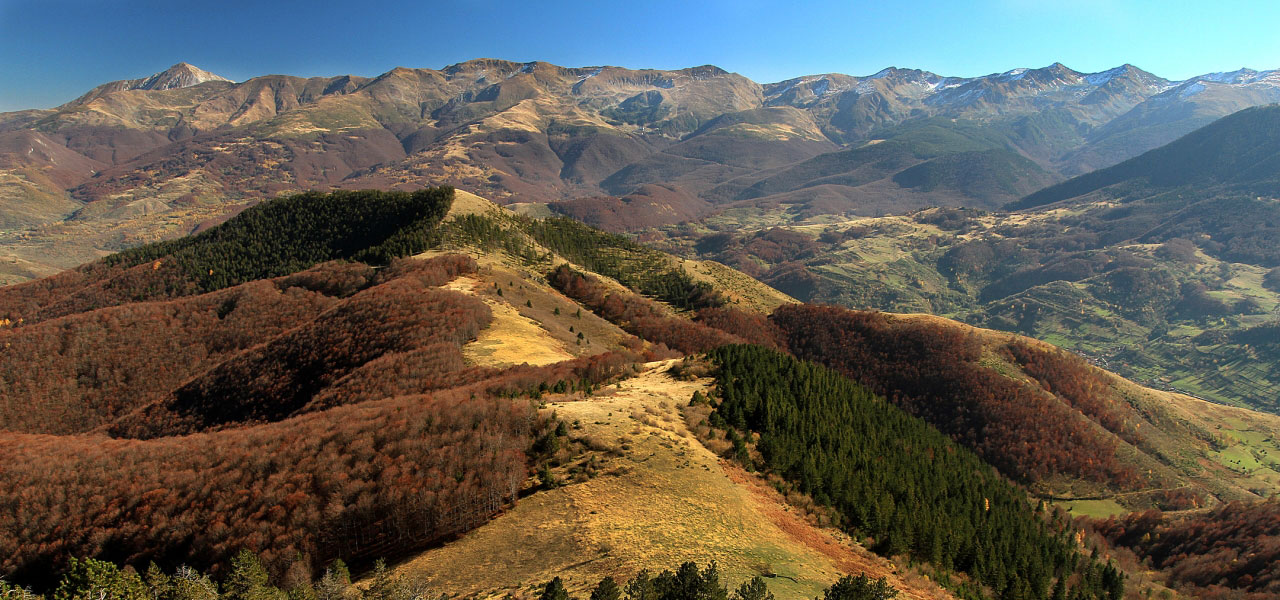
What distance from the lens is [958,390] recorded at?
474 feet

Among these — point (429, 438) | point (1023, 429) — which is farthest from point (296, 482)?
point (1023, 429)

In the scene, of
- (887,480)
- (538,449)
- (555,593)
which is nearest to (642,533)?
(555,593)

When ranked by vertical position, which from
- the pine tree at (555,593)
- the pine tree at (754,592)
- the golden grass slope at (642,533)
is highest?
the pine tree at (555,593)

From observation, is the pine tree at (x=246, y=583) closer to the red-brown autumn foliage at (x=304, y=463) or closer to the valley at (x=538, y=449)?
the valley at (x=538, y=449)

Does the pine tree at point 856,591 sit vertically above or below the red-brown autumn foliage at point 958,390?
above

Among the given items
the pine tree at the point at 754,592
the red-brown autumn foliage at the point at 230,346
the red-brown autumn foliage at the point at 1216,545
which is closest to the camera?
the pine tree at the point at 754,592

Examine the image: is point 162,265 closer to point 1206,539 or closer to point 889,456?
point 889,456

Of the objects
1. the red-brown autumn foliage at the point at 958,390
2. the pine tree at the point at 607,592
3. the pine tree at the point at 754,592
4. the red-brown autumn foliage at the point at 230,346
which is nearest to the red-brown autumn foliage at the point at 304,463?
the red-brown autumn foliage at the point at 230,346

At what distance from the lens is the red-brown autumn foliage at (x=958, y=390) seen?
419ft

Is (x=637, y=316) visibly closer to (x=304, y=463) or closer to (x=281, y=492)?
(x=304, y=463)

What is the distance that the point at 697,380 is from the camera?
179ft

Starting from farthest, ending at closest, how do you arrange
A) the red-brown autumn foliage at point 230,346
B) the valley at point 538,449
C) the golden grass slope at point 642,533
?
the red-brown autumn foliage at point 230,346
the valley at point 538,449
the golden grass slope at point 642,533

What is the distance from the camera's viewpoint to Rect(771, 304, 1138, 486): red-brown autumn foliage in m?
128

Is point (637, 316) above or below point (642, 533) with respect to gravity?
below
